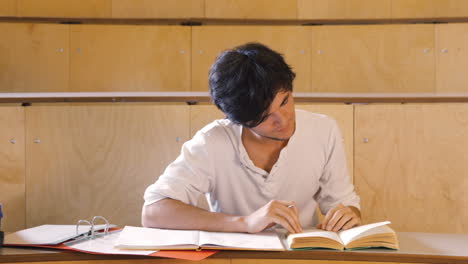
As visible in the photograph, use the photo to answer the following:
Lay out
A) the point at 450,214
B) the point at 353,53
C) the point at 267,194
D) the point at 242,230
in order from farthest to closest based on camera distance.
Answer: the point at 353,53 < the point at 450,214 < the point at 267,194 < the point at 242,230

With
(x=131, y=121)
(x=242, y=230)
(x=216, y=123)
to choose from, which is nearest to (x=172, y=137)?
(x=131, y=121)

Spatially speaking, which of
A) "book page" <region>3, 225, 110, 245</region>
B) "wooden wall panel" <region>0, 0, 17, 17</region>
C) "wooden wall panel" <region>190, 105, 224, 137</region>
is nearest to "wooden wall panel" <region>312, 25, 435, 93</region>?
"wooden wall panel" <region>190, 105, 224, 137</region>

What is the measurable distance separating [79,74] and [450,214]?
1.55 meters

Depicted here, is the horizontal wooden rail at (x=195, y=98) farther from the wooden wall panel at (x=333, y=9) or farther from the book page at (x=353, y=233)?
the wooden wall panel at (x=333, y=9)

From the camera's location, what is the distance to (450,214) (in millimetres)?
1549

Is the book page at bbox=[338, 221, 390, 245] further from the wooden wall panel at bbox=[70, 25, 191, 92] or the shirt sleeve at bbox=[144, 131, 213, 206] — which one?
the wooden wall panel at bbox=[70, 25, 191, 92]

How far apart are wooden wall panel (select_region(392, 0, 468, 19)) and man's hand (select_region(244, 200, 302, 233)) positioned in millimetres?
1538

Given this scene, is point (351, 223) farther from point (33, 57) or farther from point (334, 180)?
point (33, 57)

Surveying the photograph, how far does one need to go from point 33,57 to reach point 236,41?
86cm

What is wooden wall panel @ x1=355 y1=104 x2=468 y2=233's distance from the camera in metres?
1.53

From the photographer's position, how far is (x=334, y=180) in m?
1.25

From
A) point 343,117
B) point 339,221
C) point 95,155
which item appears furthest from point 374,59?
point 339,221

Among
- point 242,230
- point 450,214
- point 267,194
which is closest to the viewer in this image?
point 242,230

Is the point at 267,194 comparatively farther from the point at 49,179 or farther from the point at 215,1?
the point at 215,1
